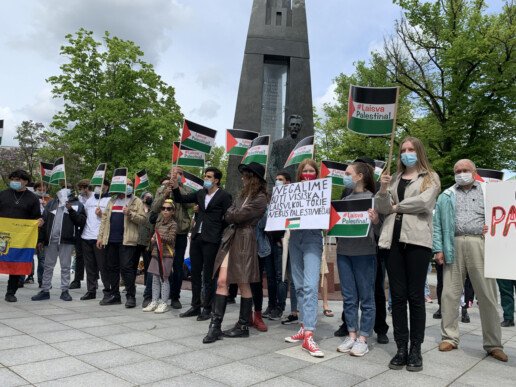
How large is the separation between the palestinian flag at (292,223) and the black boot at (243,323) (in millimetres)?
1078

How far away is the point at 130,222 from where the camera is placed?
750cm

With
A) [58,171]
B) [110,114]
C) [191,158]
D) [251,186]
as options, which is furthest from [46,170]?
[110,114]

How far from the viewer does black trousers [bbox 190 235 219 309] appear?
6020mm

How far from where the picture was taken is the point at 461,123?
20094mm

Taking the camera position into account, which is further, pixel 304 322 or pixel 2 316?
pixel 2 316

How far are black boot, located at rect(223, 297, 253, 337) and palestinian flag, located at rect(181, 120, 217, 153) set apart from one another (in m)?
2.89

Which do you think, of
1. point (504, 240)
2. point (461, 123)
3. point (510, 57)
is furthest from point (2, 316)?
point (510, 57)

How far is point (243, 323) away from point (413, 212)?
7.84 feet

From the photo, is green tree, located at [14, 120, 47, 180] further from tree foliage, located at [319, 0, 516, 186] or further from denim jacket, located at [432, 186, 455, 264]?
denim jacket, located at [432, 186, 455, 264]

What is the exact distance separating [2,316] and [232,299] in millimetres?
3504

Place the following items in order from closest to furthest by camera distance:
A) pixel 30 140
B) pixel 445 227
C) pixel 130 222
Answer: pixel 445 227 < pixel 130 222 < pixel 30 140

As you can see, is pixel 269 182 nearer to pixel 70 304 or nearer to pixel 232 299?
pixel 232 299

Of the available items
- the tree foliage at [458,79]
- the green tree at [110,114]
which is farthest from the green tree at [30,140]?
the tree foliage at [458,79]

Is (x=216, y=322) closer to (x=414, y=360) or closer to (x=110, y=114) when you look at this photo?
(x=414, y=360)
